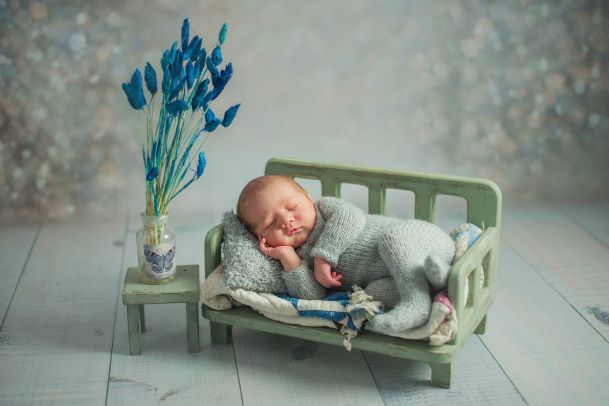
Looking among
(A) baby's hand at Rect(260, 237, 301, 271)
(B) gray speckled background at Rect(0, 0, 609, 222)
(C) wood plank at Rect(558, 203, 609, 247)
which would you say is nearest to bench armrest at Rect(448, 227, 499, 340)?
(A) baby's hand at Rect(260, 237, 301, 271)

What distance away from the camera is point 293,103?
325 cm

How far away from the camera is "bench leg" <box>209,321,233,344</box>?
2301mm

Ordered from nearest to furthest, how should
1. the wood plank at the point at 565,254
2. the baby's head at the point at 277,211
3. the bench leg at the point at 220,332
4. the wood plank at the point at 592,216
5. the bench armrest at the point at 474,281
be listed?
1. the bench armrest at the point at 474,281
2. the baby's head at the point at 277,211
3. the bench leg at the point at 220,332
4. the wood plank at the point at 565,254
5. the wood plank at the point at 592,216

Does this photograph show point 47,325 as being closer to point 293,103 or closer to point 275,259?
point 275,259

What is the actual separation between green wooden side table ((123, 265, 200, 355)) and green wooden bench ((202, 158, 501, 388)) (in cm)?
4

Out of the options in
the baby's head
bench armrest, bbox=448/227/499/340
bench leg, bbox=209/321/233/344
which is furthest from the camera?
bench leg, bbox=209/321/233/344

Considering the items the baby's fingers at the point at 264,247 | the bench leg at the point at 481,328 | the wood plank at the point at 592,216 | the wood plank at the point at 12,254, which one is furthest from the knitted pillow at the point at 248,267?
the wood plank at the point at 592,216

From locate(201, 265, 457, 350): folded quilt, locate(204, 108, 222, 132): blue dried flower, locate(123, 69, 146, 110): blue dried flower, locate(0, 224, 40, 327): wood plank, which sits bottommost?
locate(0, 224, 40, 327): wood plank

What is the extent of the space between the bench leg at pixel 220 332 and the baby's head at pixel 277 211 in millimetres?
257

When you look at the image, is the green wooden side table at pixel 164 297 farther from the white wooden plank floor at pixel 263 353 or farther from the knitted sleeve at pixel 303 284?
the knitted sleeve at pixel 303 284

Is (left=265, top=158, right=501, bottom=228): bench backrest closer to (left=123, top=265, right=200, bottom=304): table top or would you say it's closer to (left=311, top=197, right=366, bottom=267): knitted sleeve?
(left=311, top=197, right=366, bottom=267): knitted sleeve

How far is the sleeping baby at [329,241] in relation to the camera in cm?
211

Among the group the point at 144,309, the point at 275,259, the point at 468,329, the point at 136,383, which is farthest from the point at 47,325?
A: the point at 468,329

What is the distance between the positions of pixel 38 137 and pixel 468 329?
1.76 m
